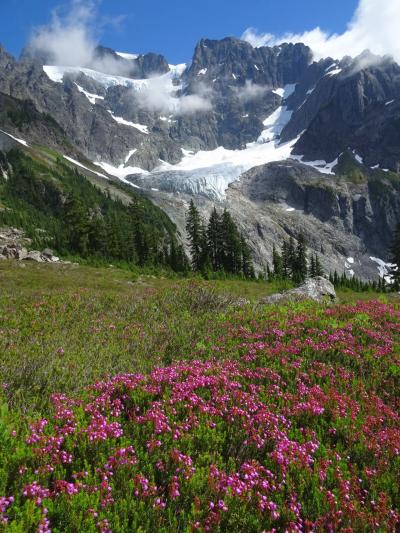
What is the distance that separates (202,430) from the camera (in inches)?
208

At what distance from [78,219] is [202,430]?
80.3 meters

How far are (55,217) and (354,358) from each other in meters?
159

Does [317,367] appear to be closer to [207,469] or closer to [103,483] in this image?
[207,469]

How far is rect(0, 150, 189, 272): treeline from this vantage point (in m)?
82.4

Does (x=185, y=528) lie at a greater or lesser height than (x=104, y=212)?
lesser

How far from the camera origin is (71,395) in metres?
6.27

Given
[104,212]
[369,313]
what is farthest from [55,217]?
[369,313]

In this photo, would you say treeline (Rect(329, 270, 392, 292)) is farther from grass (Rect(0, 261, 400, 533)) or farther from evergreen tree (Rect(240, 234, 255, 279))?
grass (Rect(0, 261, 400, 533))

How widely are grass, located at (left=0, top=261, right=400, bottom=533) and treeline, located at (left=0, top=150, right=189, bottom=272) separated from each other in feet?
216

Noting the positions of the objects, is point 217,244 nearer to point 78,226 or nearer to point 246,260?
point 246,260

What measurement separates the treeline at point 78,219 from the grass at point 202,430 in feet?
216

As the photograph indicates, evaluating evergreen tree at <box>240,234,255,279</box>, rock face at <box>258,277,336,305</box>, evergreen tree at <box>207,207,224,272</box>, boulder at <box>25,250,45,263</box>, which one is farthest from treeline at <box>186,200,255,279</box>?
rock face at <box>258,277,336,305</box>

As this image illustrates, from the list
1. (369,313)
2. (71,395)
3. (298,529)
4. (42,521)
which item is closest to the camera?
(42,521)

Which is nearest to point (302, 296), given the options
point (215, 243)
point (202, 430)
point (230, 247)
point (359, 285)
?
point (202, 430)
